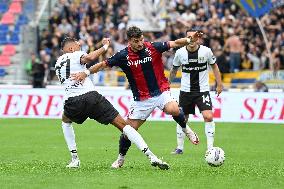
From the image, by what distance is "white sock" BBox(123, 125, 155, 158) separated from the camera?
44.4 ft

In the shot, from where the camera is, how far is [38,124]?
999 inches

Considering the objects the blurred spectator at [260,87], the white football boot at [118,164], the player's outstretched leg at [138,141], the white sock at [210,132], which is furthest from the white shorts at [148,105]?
the blurred spectator at [260,87]

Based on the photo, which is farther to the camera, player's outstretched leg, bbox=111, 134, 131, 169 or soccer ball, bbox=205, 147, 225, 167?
player's outstretched leg, bbox=111, 134, 131, 169

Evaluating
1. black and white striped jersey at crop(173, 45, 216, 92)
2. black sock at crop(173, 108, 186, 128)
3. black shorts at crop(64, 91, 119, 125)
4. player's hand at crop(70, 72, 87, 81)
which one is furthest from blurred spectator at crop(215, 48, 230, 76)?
player's hand at crop(70, 72, 87, 81)

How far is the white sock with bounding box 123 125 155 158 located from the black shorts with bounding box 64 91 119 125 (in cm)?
30

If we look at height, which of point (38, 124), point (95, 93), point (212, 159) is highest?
point (95, 93)

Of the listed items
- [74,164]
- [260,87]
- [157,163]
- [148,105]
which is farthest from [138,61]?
[260,87]

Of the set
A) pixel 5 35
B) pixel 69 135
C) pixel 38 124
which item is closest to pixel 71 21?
pixel 5 35

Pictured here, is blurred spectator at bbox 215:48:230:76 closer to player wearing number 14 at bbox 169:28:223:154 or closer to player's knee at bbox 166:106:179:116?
player wearing number 14 at bbox 169:28:223:154

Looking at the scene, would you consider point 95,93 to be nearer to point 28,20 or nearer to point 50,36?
point 50,36

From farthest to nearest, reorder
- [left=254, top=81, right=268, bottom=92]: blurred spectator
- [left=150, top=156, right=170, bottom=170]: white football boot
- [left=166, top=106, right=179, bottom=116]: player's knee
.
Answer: [left=254, top=81, right=268, bottom=92]: blurred spectator → [left=166, top=106, right=179, bottom=116]: player's knee → [left=150, top=156, right=170, bottom=170]: white football boot

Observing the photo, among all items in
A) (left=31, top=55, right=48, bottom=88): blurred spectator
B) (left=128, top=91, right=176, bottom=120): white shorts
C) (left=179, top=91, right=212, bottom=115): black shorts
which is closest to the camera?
(left=128, top=91, right=176, bottom=120): white shorts

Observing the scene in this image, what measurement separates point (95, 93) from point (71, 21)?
2180 centimetres

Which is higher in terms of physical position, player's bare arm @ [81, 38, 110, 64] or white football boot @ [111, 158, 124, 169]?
player's bare arm @ [81, 38, 110, 64]
